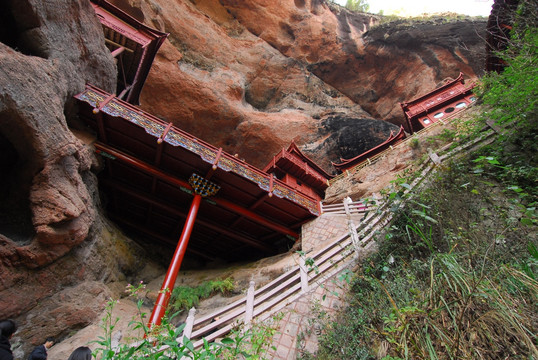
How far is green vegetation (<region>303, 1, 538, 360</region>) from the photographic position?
2.34 metres

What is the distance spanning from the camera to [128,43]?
12031 mm

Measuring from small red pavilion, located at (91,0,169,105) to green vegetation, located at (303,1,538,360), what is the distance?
11.8m

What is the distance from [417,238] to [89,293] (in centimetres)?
727

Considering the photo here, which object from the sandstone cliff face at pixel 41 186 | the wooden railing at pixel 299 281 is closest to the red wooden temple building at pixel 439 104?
the wooden railing at pixel 299 281

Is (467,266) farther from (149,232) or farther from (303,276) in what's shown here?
(149,232)

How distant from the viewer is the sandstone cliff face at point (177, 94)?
212 inches

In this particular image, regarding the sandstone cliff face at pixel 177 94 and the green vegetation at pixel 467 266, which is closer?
the green vegetation at pixel 467 266

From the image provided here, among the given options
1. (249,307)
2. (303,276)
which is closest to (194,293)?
(249,307)

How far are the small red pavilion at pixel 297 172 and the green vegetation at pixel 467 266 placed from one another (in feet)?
27.5

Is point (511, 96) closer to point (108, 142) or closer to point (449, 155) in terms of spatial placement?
point (449, 155)

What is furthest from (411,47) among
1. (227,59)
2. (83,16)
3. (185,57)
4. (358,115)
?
(83,16)

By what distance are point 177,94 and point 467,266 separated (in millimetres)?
16453

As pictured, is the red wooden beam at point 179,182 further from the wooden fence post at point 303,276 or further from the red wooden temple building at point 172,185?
the wooden fence post at point 303,276

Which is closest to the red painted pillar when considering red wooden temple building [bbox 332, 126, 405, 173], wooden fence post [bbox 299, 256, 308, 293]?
wooden fence post [bbox 299, 256, 308, 293]
